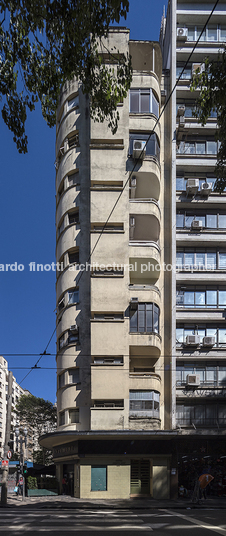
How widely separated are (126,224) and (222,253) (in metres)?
6.91

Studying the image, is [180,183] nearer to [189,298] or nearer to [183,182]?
[183,182]

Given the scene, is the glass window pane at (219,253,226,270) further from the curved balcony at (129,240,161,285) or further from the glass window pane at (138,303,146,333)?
the glass window pane at (138,303,146,333)

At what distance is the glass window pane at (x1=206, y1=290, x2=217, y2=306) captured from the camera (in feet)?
95.7

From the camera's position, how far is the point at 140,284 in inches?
1125

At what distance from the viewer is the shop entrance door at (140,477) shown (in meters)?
26.0

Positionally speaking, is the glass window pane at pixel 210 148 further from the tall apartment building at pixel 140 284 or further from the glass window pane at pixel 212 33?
the glass window pane at pixel 212 33

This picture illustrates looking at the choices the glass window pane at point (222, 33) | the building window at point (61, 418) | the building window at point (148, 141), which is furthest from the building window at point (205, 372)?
the glass window pane at point (222, 33)

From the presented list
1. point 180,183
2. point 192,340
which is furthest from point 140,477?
point 180,183

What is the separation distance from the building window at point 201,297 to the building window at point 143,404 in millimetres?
6141

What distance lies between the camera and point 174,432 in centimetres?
2445

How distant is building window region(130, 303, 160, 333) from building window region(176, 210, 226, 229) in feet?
20.9

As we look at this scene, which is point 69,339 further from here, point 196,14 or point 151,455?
point 196,14

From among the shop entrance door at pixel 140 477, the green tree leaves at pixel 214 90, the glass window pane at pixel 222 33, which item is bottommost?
the shop entrance door at pixel 140 477

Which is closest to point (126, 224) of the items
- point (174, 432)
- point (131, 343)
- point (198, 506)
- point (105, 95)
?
point (131, 343)
